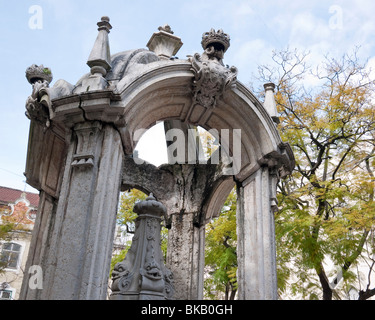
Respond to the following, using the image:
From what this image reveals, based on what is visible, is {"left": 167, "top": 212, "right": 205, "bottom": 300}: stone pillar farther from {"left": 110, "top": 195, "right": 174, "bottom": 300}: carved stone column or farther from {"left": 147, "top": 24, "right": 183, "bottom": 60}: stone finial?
{"left": 147, "top": 24, "right": 183, "bottom": 60}: stone finial

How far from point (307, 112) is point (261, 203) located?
22.8 feet

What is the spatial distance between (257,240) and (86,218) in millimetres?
2961

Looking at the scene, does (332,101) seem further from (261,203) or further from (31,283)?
(31,283)

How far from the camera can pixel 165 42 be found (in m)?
9.93

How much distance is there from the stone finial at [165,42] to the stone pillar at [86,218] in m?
4.67

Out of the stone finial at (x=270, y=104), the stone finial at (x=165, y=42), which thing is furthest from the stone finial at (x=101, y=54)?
the stone finial at (x=165, y=42)

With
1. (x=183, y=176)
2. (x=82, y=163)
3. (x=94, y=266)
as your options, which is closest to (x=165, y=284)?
(x=94, y=266)

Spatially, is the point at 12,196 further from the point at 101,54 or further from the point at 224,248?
the point at 101,54

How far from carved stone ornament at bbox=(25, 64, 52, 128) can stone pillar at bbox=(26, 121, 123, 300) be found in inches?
32.5

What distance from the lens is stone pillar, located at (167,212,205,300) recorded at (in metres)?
8.89

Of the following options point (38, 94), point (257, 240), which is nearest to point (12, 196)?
point (38, 94)

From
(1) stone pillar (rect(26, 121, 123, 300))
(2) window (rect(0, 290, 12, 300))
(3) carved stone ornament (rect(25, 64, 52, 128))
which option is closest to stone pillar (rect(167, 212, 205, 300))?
(1) stone pillar (rect(26, 121, 123, 300))
